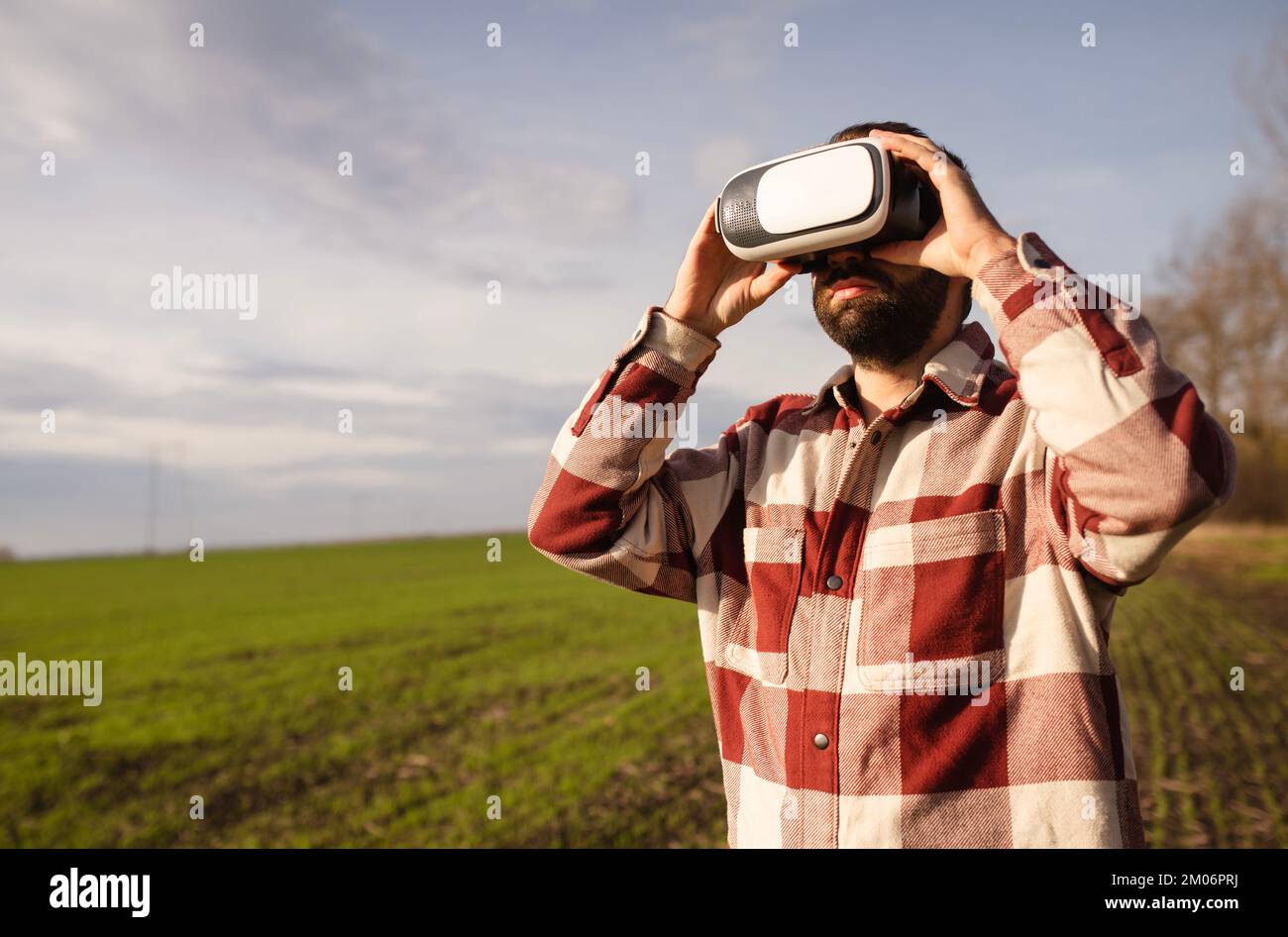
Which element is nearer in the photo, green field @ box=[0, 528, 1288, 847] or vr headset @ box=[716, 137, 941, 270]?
vr headset @ box=[716, 137, 941, 270]

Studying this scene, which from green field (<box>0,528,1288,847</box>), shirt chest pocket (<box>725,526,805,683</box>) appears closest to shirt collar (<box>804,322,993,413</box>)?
shirt chest pocket (<box>725,526,805,683</box>)

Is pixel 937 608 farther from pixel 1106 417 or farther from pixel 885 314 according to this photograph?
pixel 885 314

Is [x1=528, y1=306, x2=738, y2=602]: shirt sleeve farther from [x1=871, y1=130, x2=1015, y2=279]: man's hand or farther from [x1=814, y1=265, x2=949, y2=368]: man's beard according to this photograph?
[x1=871, y1=130, x2=1015, y2=279]: man's hand

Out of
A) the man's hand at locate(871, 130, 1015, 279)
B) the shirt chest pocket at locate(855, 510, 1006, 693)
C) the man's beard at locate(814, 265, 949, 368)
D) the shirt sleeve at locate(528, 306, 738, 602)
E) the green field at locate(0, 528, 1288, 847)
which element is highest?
the man's hand at locate(871, 130, 1015, 279)

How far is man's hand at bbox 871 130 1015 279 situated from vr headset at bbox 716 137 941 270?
30 mm

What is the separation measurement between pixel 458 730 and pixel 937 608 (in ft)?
26.0

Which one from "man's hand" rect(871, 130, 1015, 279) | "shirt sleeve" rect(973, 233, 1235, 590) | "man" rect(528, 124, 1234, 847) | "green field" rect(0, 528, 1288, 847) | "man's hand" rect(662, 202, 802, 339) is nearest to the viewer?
"shirt sleeve" rect(973, 233, 1235, 590)

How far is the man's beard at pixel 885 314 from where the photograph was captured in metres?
2.20

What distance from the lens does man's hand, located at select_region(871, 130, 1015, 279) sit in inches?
76.8

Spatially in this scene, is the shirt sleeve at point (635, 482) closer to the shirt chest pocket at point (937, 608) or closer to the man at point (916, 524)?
the man at point (916, 524)

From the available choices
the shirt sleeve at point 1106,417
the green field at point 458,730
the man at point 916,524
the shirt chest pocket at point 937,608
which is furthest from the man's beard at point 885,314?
the green field at point 458,730

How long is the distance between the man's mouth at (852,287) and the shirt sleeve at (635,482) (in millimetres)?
361
